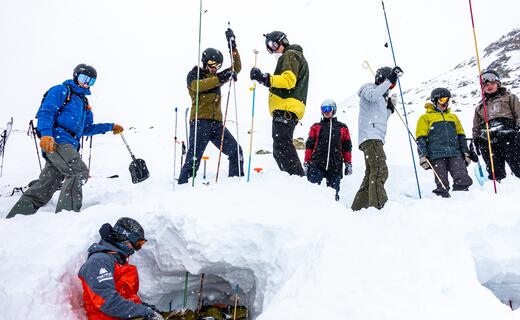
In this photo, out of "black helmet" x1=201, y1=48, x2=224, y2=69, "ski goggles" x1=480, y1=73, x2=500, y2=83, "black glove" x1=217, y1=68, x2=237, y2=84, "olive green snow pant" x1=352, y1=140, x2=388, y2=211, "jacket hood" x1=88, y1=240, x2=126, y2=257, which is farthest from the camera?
"ski goggles" x1=480, y1=73, x2=500, y2=83

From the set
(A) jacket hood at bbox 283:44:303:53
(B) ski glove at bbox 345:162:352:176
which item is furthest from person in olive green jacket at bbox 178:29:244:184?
(B) ski glove at bbox 345:162:352:176

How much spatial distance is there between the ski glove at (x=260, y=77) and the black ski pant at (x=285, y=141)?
1.53 ft

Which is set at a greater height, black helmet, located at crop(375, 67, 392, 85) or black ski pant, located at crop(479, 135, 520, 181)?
black helmet, located at crop(375, 67, 392, 85)

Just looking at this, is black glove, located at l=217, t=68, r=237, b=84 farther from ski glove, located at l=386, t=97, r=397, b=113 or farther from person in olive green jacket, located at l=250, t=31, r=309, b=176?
ski glove, located at l=386, t=97, r=397, b=113

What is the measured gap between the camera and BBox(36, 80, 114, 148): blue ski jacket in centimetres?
415

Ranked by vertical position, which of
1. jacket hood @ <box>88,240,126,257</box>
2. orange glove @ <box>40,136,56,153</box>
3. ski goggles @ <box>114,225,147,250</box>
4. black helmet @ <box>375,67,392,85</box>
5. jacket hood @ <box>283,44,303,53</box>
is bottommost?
jacket hood @ <box>88,240,126,257</box>

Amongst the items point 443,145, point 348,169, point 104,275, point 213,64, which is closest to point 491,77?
point 443,145

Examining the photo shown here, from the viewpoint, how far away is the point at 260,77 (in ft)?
14.6

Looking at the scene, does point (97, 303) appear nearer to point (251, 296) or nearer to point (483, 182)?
point (251, 296)

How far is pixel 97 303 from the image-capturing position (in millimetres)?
3027

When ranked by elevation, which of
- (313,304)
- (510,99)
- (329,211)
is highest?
(510,99)

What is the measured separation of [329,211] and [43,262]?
267 centimetres

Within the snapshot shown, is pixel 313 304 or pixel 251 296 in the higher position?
pixel 313 304

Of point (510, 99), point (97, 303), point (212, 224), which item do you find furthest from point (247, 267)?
point (510, 99)
